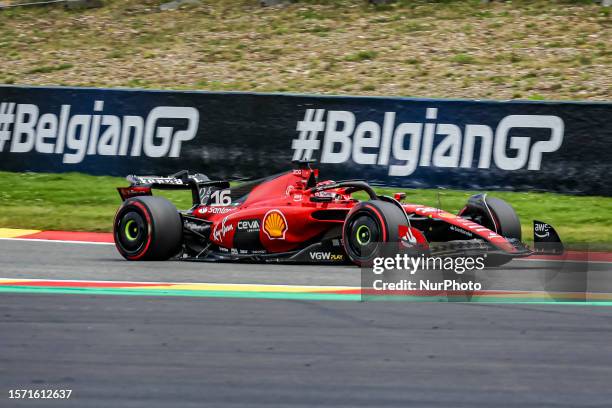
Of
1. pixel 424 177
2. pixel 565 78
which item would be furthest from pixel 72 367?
pixel 565 78

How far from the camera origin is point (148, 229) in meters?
11.5

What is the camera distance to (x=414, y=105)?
16.9 meters

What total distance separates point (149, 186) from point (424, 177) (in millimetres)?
5743

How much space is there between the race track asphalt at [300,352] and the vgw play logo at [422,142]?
25.8 feet

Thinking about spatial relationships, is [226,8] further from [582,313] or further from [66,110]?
[582,313]

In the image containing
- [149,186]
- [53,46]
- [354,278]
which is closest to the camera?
[354,278]

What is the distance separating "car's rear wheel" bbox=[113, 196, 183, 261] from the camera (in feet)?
37.7

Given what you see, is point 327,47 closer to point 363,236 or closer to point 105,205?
point 105,205

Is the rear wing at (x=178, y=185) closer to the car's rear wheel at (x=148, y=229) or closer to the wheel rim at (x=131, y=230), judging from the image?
the car's rear wheel at (x=148, y=229)

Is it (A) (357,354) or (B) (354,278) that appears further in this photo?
(B) (354,278)

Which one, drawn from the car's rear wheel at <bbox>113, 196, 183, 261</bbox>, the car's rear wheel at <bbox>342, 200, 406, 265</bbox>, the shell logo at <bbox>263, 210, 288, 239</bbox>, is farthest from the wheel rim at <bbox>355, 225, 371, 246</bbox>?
the car's rear wheel at <bbox>113, 196, 183, 261</bbox>

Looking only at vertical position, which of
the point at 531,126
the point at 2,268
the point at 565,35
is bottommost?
the point at 2,268

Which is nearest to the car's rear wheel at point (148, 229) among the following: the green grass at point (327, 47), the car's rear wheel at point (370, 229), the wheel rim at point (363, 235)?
the car's rear wheel at point (370, 229)

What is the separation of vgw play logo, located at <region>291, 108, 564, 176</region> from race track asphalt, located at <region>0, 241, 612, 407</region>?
786cm
